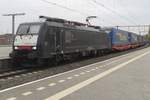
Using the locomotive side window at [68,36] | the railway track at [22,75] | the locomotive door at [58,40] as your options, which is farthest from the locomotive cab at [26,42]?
the locomotive side window at [68,36]

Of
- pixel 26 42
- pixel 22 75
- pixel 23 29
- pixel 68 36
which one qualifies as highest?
pixel 23 29

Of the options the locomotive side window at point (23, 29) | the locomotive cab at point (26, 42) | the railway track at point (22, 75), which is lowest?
the railway track at point (22, 75)

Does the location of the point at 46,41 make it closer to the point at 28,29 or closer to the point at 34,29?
the point at 34,29

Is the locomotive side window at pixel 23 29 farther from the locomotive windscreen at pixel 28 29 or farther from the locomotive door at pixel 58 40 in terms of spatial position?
the locomotive door at pixel 58 40

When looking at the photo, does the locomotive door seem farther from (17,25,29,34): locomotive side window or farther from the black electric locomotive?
(17,25,29,34): locomotive side window

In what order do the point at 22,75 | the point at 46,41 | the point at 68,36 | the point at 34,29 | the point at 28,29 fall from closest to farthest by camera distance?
the point at 22,75
the point at 46,41
the point at 34,29
the point at 28,29
the point at 68,36

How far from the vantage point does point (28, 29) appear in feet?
68.3

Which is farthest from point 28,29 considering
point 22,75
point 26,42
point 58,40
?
point 22,75

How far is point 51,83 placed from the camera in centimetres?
1278

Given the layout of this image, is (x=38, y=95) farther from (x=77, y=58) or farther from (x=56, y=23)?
(x=77, y=58)

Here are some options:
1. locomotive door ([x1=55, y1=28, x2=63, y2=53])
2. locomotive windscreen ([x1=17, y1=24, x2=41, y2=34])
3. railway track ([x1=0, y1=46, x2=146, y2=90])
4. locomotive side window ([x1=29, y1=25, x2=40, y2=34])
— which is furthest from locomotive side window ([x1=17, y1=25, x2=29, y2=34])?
railway track ([x1=0, y1=46, x2=146, y2=90])

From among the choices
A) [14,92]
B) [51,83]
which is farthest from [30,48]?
[14,92]

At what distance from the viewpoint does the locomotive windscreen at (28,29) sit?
20281 millimetres

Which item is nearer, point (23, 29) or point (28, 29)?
point (28, 29)
